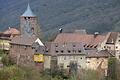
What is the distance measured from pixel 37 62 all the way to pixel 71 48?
16.2ft

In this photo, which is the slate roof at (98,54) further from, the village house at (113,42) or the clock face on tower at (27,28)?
the clock face on tower at (27,28)

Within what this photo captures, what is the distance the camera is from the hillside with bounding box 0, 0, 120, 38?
131875 millimetres

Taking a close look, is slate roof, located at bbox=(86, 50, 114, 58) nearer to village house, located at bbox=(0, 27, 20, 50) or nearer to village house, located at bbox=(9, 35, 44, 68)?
village house, located at bbox=(9, 35, 44, 68)

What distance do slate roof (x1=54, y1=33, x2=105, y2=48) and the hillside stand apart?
47.3m

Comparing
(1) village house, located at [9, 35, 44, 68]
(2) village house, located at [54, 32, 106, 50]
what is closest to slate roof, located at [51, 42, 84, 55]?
(1) village house, located at [9, 35, 44, 68]

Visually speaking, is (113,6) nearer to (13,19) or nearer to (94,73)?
(13,19)

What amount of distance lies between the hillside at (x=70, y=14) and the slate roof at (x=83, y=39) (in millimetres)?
47321

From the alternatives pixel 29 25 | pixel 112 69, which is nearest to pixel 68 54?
pixel 112 69

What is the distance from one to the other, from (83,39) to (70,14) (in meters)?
77.0

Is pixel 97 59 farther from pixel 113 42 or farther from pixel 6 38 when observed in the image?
pixel 6 38

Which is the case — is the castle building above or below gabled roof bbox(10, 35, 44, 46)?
below

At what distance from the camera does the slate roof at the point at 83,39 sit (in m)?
71.3

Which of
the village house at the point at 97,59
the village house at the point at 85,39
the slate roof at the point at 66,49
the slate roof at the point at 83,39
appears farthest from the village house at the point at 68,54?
the slate roof at the point at 83,39

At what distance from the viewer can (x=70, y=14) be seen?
150 metres
